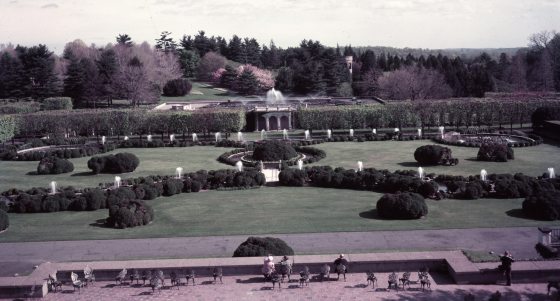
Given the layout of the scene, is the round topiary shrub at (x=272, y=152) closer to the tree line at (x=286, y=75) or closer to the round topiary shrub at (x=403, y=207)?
the round topiary shrub at (x=403, y=207)

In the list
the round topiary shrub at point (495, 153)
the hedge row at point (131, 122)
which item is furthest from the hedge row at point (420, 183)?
the hedge row at point (131, 122)

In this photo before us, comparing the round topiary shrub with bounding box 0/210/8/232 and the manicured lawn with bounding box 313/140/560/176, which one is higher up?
the manicured lawn with bounding box 313/140/560/176

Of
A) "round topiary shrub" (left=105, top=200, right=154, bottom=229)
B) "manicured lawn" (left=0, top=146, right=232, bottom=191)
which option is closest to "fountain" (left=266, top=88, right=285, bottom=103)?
"manicured lawn" (left=0, top=146, right=232, bottom=191)

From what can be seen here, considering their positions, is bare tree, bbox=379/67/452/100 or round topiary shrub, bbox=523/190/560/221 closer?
round topiary shrub, bbox=523/190/560/221

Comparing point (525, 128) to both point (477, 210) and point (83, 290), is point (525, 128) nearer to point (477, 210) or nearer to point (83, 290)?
point (477, 210)

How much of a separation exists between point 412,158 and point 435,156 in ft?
15.1

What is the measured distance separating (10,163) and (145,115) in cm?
1634

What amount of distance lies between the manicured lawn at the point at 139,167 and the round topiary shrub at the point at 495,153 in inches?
Answer: 749

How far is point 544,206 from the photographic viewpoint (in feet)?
92.4

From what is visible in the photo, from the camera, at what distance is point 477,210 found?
1201 inches

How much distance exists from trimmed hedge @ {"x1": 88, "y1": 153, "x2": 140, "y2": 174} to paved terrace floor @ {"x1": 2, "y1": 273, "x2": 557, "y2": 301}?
23689 mm

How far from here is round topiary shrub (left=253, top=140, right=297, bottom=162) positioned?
44.9 m

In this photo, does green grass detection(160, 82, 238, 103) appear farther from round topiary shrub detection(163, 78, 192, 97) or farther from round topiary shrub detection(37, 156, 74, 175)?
round topiary shrub detection(37, 156, 74, 175)

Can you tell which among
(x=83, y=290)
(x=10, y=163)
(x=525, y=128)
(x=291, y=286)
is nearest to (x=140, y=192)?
(x=83, y=290)
